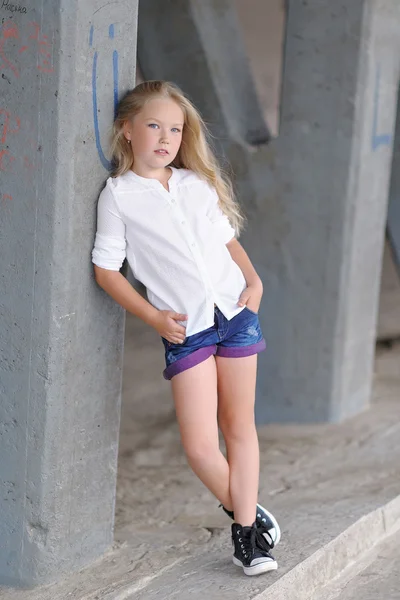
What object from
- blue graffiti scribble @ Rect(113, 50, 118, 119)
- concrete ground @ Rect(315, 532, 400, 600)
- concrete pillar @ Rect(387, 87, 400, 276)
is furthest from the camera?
concrete pillar @ Rect(387, 87, 400, 276)

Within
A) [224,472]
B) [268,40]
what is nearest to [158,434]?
[224,472]

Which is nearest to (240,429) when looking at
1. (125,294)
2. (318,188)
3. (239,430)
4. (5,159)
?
(239,430)

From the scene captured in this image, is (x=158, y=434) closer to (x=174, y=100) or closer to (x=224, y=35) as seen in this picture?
(x=224, y=35)

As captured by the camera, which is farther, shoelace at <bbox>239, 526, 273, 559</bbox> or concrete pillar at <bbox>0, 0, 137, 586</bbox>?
shoelace at <bbox>239, 526, 273, 559</bbox>

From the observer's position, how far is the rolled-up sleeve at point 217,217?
338cm

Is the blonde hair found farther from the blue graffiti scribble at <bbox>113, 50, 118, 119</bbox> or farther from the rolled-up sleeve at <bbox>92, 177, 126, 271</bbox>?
the rolled-up sleeve at <bbox>92, 177, 126, 271</bbox>

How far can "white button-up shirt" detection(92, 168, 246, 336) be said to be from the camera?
3.21 metres

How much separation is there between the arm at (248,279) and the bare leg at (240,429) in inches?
7.6

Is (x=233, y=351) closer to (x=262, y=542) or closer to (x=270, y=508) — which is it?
(x=262, y=542)

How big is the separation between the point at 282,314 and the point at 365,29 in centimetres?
165

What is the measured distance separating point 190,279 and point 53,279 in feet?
1.48

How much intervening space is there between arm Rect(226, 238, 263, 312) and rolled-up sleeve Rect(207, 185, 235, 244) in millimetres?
76

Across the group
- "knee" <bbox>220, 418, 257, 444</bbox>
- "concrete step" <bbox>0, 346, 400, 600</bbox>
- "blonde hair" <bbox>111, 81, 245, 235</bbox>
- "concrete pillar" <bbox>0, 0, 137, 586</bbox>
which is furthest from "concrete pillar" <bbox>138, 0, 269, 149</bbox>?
"knee" <bbox>220, 418, 257, 444</bbox>

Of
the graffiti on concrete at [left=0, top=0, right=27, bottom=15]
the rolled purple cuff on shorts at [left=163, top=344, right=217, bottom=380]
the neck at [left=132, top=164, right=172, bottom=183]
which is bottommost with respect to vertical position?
the rolled purple cuff on shorts at [left=163, top=344, right=217, bottom=380]
